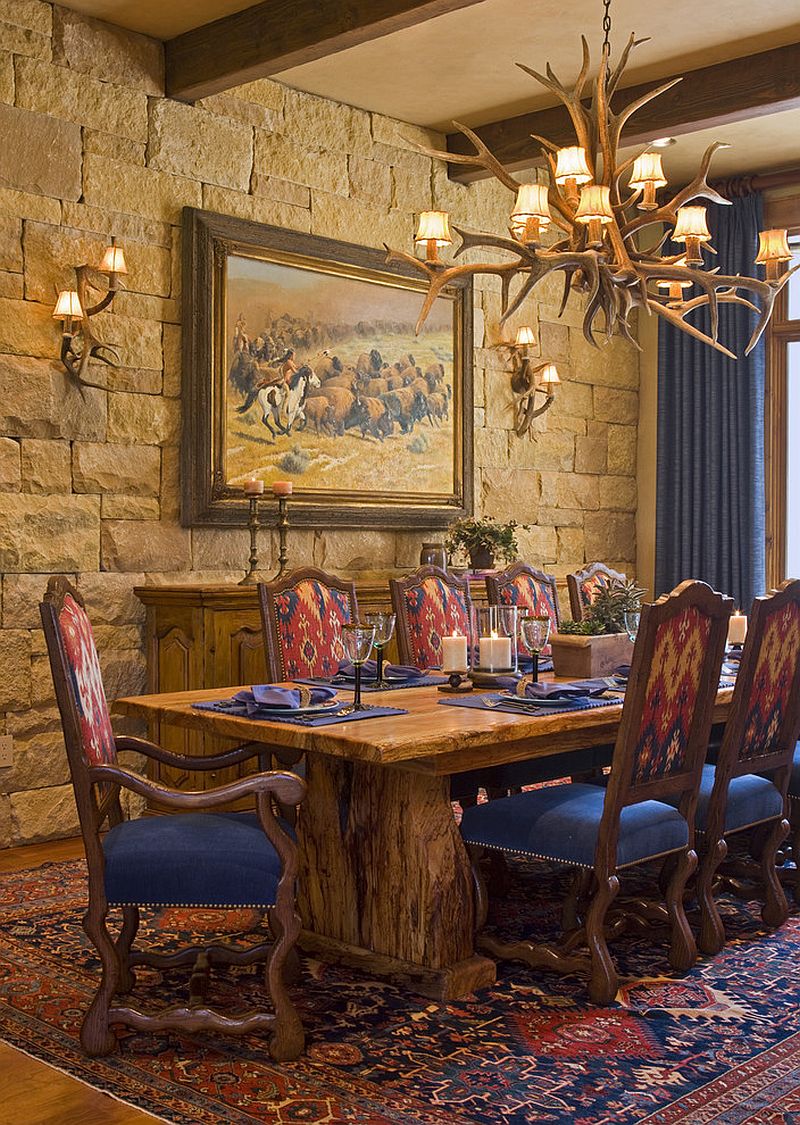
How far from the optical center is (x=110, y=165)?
5.05 metres

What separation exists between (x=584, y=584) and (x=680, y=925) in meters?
2.14

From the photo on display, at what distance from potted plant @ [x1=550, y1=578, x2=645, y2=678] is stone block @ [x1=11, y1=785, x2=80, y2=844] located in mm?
2042

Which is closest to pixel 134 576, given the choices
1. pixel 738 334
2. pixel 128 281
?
pixel 128 281

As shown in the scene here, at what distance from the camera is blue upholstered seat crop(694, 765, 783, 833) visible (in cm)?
352

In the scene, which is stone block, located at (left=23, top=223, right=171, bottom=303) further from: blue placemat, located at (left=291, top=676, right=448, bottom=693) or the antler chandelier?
blue placemat, located at (left=291, top=676, right=448, bottom=693)

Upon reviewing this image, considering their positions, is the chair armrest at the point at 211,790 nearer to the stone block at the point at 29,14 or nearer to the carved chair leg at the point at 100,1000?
the carved chair leg at the point at 100,1000

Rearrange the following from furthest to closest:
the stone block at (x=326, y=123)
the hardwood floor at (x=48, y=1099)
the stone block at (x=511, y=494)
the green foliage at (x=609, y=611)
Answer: the stone block at (x=511, y=494), the stone block at (x=326, y=123), the green foliage at (x=609, y=611), the hardwood floor at (x=48, y=1099)

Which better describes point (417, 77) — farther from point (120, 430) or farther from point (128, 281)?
point (120, 430)

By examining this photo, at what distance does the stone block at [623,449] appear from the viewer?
7.62 metres

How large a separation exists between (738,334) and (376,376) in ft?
7.40

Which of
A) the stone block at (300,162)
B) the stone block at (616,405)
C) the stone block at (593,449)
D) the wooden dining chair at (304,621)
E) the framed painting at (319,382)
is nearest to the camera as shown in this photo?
the wooden dining chair at (304,621)

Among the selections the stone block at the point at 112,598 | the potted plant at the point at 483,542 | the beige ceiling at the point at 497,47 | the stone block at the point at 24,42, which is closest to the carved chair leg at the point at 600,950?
the stone block at the point at 112,598

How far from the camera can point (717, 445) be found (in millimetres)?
7258

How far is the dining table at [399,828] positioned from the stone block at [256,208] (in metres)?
2.76
